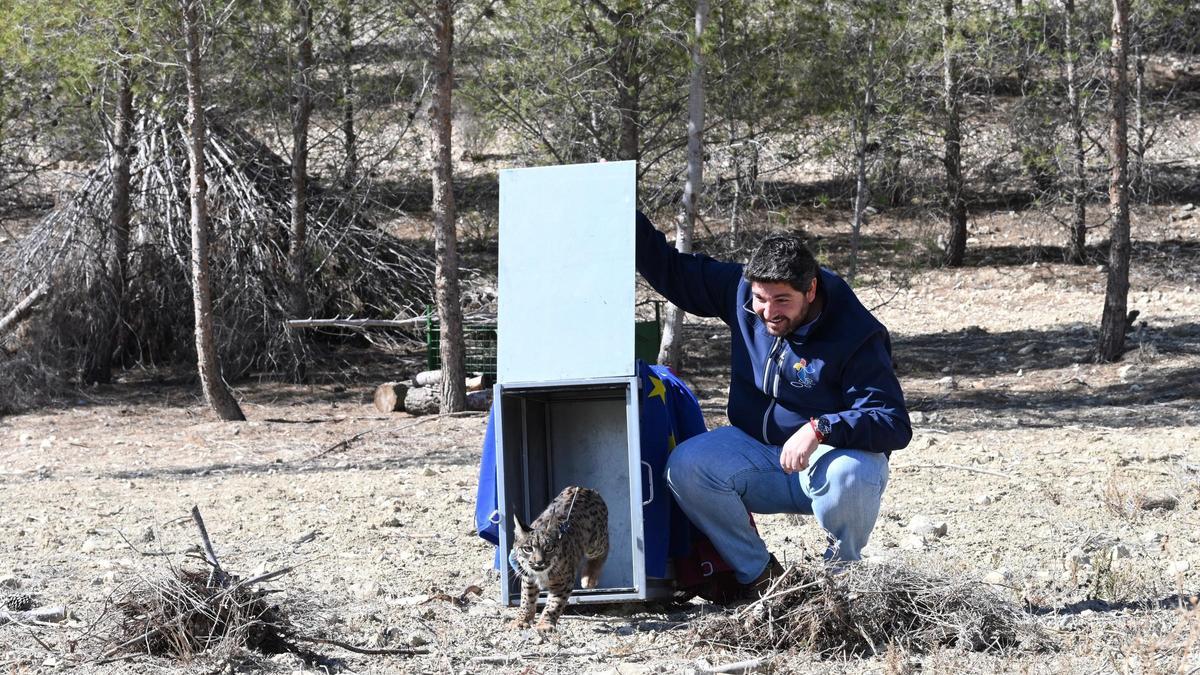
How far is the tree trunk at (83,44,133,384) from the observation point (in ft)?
49.5

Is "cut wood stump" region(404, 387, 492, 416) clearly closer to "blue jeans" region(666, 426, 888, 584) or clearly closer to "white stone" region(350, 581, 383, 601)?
"white stone" region(350, 581, 383, 601)

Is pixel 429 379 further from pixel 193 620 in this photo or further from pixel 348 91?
pixel 193 620

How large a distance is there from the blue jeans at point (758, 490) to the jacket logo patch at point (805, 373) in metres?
0.23

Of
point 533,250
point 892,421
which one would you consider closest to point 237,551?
point 533,250

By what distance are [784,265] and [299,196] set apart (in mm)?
11748

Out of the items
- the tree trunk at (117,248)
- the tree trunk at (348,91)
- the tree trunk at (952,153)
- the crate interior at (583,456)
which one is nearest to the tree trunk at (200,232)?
the tree trunk at (348,91)

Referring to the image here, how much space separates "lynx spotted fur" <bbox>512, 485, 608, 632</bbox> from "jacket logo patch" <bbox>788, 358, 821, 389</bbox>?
2.82ft

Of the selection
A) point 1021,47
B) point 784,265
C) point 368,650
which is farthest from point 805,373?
point 1021,47

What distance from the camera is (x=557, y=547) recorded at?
4.51m

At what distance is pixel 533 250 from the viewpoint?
15.7 feet

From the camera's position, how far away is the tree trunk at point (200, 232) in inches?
465

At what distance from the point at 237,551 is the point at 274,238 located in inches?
391

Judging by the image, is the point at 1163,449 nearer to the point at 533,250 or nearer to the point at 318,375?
the point at 533,250

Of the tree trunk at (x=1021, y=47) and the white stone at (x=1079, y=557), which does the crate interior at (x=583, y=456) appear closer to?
the white stone at (x=1079, y=557)
